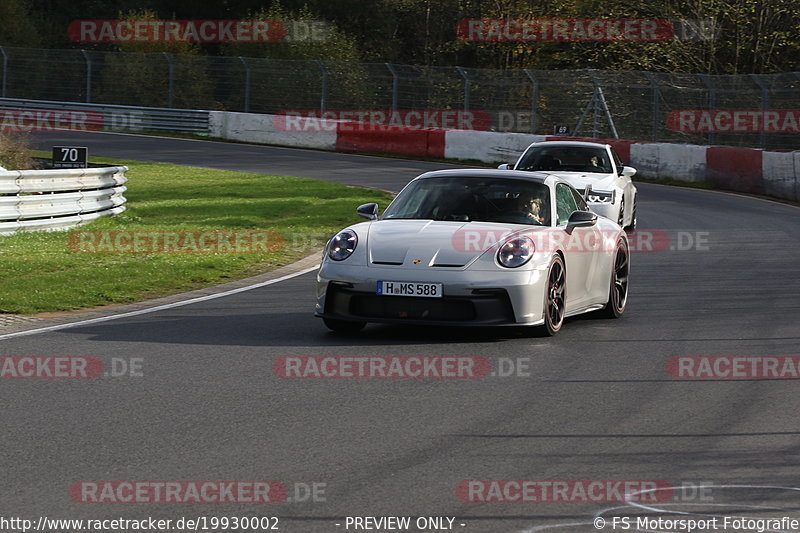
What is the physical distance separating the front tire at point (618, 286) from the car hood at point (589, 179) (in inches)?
257

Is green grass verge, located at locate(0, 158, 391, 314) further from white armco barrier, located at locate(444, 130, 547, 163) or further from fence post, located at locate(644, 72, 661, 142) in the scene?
fence post, located at locate(644, 72, 661, 142)

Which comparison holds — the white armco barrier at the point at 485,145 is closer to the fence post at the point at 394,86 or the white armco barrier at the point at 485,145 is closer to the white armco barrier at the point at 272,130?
the white armco barrier at the point at 272,130

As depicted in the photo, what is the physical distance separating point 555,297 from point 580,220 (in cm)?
77

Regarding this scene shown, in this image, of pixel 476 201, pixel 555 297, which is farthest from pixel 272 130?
pixel 555 297

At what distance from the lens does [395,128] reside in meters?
36.0

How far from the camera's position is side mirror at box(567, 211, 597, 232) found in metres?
10.1

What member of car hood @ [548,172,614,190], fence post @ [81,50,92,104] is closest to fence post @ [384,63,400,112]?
fence post @ [81,50,92,104]

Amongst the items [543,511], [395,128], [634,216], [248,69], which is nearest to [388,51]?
[248,69]

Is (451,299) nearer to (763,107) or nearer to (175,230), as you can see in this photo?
(175,230)

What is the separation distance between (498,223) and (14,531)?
5.88 metres

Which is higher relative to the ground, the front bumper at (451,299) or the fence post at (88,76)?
the fence post at (88,76)

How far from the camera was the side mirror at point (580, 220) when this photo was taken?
10.1 metres

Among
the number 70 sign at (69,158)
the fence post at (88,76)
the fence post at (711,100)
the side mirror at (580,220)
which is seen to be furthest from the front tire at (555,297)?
the fence post at (88,76)

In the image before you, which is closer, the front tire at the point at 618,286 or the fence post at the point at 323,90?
the front tire at the point at 618,286
